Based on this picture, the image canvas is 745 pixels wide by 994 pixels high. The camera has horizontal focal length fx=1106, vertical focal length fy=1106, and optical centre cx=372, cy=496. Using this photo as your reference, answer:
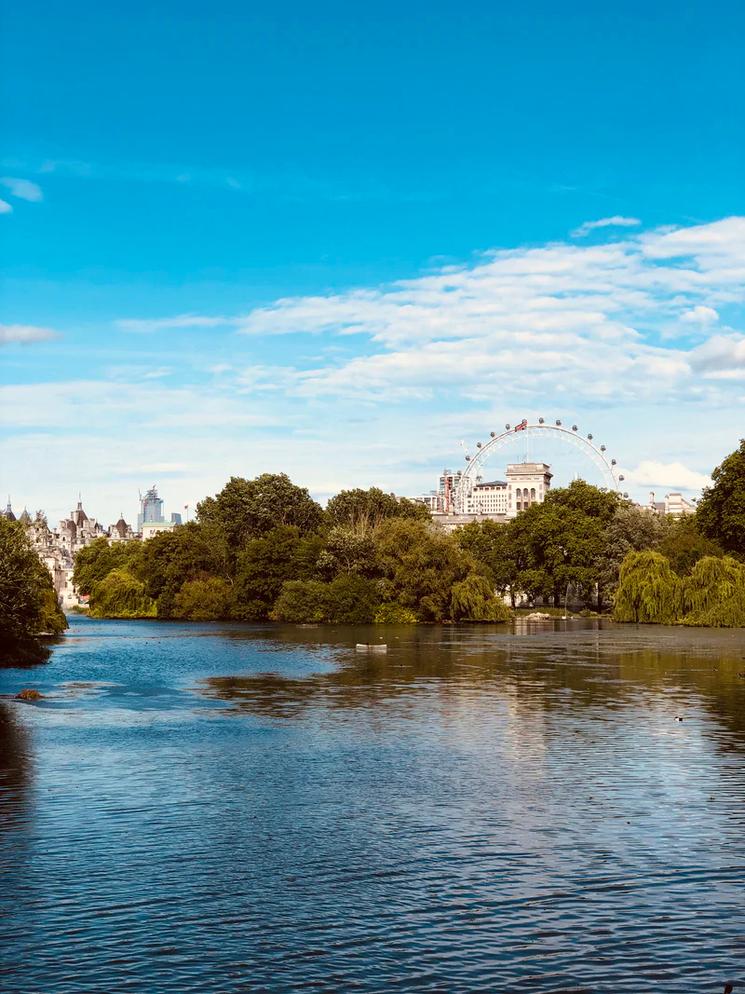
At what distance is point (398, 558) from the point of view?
11512cm

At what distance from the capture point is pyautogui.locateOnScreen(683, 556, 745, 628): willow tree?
93.5 meters

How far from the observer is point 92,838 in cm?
2241

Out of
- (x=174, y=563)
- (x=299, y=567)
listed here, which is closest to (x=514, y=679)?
(x=299, y=567)

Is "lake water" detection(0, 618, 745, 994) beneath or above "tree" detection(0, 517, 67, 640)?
beneath

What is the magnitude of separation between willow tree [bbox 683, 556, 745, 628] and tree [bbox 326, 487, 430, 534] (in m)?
57.1

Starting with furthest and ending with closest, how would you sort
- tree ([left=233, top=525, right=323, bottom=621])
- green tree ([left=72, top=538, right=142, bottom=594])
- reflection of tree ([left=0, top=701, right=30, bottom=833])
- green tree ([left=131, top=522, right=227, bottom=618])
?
green tree ([left=72, top=538, right=142, bottom=594]) → green tree ([left=131, top=522, right=227, bottom=618]) → tree ([left=233, top=525, right=323, bottom=621]) → reflection of tree ([left=0, top=701, right=30, bottom=833])

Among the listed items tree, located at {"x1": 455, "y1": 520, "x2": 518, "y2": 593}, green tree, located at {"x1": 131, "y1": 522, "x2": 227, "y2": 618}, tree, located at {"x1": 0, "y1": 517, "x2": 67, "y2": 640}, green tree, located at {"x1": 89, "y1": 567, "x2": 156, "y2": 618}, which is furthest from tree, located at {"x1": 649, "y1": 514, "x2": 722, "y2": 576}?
tree, located at {"x1": 0, "y1": 517, "x2": 67, "y2": 640}

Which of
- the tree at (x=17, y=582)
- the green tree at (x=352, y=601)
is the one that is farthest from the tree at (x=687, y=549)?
the tree at (x=17, y=582)

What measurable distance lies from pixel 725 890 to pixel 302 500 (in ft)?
464

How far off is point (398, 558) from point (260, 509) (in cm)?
4263

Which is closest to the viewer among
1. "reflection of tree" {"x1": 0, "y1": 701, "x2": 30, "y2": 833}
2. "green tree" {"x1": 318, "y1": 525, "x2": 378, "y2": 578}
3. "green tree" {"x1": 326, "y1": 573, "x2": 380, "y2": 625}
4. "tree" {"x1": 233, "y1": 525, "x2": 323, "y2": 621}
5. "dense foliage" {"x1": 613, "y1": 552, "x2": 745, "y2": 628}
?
"reflection of tree" {"x1": 0, "y1": 701, "x2": 30, "y2": 833}

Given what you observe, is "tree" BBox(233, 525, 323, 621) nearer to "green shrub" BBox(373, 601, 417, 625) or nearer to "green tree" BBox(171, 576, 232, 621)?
"green tree" BBox(171, 576, 232, 621)

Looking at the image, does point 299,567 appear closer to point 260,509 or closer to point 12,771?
point 260,509

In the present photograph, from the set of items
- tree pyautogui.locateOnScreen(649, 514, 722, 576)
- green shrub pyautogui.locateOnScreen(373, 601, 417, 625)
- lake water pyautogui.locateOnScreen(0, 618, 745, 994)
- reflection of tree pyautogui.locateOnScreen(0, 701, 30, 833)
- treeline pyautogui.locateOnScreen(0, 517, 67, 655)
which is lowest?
lake water pyautogui.locateOnScreen(0, 618, 745, 994)
